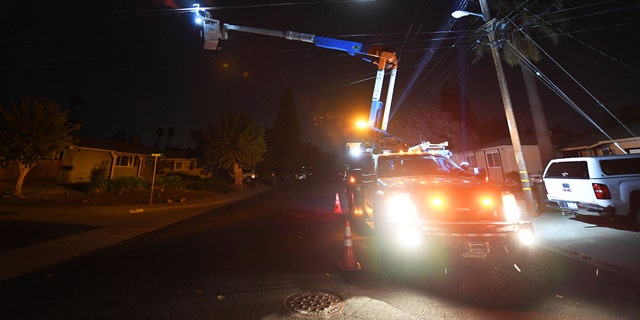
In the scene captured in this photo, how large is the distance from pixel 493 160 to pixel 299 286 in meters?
28.0

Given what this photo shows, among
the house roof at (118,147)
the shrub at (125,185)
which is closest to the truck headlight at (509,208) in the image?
the shrub at (125,185)

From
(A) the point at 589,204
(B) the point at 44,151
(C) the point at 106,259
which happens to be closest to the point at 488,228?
(A) the point at 589,204

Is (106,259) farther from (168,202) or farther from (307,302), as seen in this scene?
(168,202)

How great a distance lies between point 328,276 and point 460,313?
6.90ft

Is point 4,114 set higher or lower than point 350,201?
higher

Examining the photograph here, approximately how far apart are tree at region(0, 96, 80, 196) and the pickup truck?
1764cm

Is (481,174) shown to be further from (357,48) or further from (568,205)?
(357,48)

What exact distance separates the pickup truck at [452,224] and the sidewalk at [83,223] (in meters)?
7.13

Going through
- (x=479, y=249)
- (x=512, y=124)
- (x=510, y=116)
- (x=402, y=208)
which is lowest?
(x=479, y=249)

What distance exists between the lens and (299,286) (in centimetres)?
412

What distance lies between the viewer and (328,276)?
4520 mm

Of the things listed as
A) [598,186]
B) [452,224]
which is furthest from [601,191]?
[452,224]

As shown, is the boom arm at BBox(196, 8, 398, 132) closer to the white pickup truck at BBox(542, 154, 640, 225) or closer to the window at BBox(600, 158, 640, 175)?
the white pickup truck at BBox(542, 154, 640, 225)

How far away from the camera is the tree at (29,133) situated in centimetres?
1240
